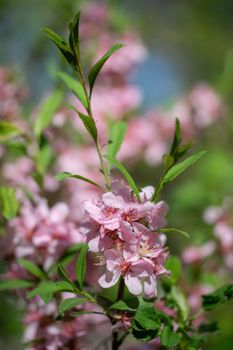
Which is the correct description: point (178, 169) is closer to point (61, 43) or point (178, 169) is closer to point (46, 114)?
point (61, 43)

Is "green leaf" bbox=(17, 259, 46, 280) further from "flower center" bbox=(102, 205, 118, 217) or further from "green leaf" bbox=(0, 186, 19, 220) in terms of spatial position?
"flower center" bbox=(102, 205, 118, 217)

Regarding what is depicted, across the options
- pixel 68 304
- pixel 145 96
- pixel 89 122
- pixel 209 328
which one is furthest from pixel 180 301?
pixel 145 96

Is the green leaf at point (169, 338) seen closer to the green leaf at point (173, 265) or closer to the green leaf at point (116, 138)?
the green leaf at point (173, 265)

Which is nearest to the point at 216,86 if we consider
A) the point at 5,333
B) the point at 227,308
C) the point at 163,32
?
the point at 227,308

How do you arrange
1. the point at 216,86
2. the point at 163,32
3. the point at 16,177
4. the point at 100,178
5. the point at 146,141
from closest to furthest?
the point at 16,177 < the point at 100,178 < the point at 146,141 < the point at 216,86 < the point at 163,32

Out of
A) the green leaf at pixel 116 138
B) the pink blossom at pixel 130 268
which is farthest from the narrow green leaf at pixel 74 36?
the pink blossom at pixel 130 268

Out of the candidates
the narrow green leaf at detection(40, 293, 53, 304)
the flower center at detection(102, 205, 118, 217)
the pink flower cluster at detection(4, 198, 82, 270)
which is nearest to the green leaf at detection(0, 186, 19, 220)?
the pink flower cluster at detection(4, 198, 82, 270)

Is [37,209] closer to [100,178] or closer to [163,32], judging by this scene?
[100,178]
